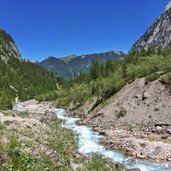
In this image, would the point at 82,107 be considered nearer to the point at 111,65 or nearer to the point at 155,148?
the point at 155,148

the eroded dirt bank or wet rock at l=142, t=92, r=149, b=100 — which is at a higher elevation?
wet rock at l=142, t=92, r=149, b=100

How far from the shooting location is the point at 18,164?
14.1 metres

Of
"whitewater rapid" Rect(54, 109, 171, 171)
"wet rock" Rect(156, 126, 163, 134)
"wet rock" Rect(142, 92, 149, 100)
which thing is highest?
"wet rock" Rect(142, 92, 149, 100)

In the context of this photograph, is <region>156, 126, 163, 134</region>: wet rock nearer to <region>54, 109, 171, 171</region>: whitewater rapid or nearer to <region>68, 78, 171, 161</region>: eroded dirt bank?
Result: <region>68, 78, 171, 161</region>: eroded dirt bank

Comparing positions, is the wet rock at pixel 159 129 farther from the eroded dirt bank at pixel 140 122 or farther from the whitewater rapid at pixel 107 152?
the whitewater rapid at pixel 107 152

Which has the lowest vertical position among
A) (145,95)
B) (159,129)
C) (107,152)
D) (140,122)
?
(107,152)

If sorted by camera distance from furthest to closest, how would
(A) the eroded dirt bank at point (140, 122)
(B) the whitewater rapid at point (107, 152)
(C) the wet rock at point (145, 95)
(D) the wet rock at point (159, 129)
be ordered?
(C) the wet rock at point (145, 95) → (D) the wet rock at point (159, 129) → (A) the eroded dirt bank at point (140, 122) → (B) the whitewater rapid at point (107, 152)

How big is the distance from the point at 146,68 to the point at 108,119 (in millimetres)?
25267

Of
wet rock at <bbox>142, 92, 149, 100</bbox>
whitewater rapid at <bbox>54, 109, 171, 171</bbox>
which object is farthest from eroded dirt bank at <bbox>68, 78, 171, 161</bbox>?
whitewater rapid at <bbox>54, 109, 171, 171</bbox>

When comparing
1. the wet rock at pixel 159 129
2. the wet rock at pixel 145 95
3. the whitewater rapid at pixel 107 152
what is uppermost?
the wet rock at pixel 145 95

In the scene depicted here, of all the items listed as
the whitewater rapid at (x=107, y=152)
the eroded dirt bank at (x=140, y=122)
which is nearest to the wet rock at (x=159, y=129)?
the eroded dirt bank at (x=140, y=122)

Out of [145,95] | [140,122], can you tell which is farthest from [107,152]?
[145,95]

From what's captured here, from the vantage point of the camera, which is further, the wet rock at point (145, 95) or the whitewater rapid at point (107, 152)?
the wet rock at point (145, 95)

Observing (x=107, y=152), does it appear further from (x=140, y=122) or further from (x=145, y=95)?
→ (x=145, y=95)
